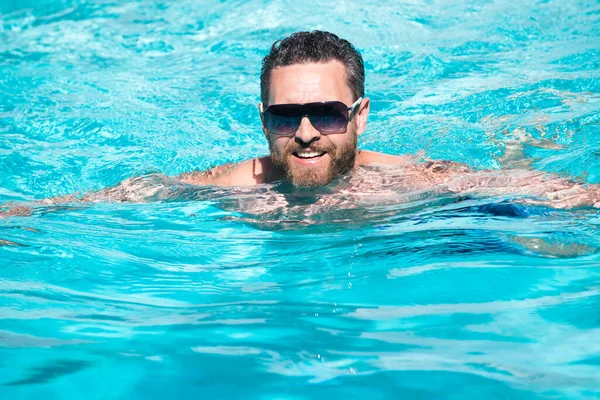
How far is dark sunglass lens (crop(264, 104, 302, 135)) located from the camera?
14.4 feet

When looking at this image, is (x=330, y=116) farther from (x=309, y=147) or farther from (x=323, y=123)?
(x=309, y=147)

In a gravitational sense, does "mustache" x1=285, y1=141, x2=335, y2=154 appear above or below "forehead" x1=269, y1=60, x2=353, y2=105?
below

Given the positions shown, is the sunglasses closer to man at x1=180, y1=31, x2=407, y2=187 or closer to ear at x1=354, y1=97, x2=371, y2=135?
man at x1=180, y1=31, x2=407, y2=187

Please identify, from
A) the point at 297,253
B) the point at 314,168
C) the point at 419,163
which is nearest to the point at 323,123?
the point at 314,168

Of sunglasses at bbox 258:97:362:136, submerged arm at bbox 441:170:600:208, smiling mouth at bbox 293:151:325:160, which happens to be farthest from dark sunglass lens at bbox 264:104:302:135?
submerged arm at bbox 441:170:600:208

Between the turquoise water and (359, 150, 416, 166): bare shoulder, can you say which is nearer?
the turquoise water

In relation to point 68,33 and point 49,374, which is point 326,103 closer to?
point 49,374

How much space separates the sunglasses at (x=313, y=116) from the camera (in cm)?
437

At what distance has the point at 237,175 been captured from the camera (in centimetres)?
496

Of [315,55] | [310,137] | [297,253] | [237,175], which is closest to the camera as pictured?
[297,253]

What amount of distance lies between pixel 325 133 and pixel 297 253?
0.97 m

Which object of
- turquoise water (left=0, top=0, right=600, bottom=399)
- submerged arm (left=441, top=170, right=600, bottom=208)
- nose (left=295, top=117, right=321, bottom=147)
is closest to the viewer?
turquoise water (left=0, top=0, right=600, bottom=399)

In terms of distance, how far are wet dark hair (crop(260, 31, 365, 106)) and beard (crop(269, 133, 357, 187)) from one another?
0.37 meters

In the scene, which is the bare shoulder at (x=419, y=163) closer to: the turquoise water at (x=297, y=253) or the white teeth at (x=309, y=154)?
the turquoise water at (x=297, y=253)
